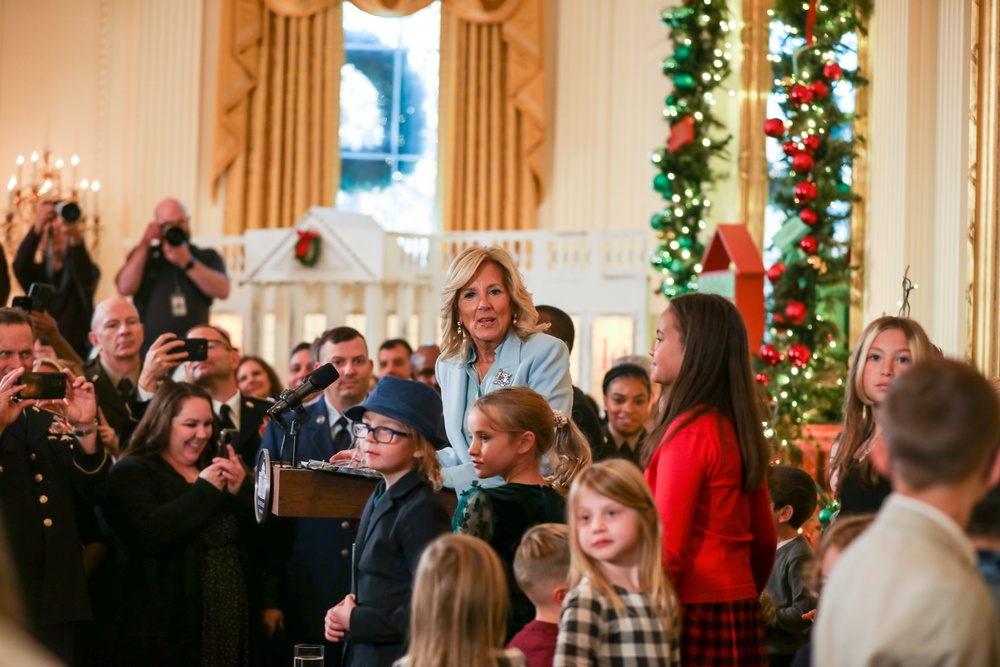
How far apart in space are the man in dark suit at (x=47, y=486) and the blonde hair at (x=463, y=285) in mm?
1417

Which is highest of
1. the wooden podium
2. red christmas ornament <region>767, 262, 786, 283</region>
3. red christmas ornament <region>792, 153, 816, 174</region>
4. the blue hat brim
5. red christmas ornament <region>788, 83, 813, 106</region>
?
red christmas ornament <region>788, 83, 813, 106</region>

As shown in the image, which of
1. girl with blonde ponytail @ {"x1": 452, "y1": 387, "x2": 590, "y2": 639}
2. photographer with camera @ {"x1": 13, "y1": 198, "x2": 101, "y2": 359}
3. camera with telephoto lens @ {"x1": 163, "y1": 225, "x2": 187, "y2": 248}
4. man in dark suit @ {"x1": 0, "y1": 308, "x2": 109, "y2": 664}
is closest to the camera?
girl with blonde ponytail @ {"x1": 452, "y1": 387, "x2": 590, "y2": 639}

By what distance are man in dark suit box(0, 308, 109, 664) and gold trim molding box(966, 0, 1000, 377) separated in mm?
4192

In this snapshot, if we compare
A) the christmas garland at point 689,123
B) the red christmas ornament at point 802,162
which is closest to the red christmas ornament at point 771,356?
the red christmas ornament at point 802,162

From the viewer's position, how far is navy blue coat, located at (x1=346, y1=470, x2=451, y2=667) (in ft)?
11.4

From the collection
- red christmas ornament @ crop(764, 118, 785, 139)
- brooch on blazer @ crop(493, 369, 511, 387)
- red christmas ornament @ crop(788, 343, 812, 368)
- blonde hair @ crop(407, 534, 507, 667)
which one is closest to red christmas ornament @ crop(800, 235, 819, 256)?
red christmas ornament @ crop(788, 343, 812, 368)

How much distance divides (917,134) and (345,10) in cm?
839

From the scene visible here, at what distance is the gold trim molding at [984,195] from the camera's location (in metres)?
6.30

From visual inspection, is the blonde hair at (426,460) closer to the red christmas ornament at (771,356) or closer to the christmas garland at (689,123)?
the red christmas ornament at (771,356)

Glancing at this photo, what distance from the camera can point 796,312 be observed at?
9.39m

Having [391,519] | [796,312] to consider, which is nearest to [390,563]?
[391,519]


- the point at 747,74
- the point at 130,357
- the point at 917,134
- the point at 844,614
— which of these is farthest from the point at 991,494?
the point at 747,74

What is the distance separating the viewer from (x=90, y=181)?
1362cm

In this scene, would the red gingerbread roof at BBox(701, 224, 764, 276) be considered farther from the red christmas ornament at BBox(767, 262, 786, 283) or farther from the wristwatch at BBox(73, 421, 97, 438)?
the wristwatch at BBox(73, 421, 97, 438)
